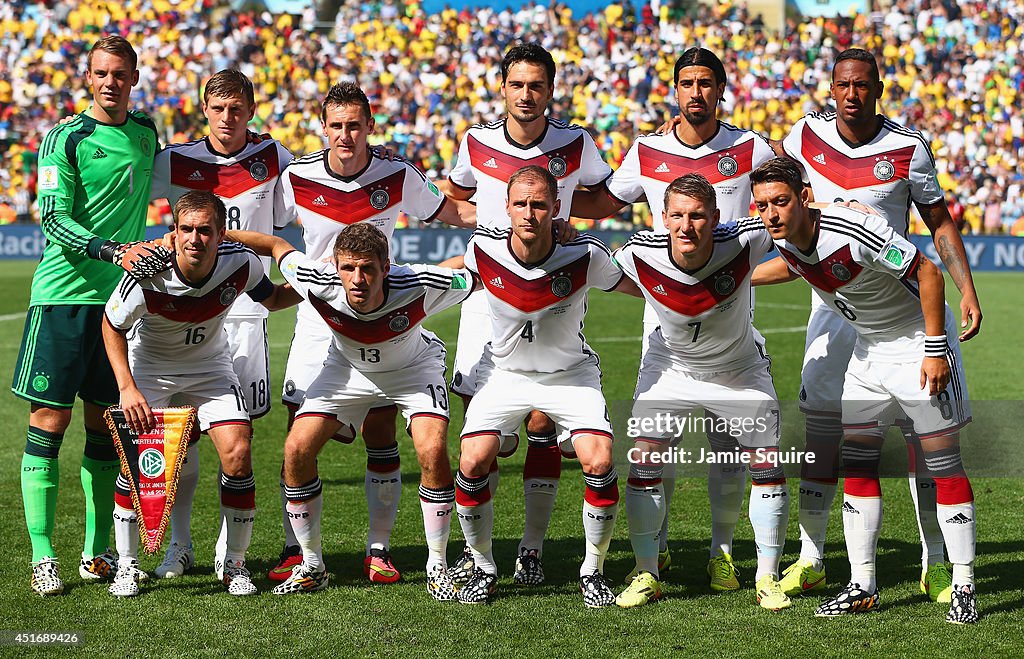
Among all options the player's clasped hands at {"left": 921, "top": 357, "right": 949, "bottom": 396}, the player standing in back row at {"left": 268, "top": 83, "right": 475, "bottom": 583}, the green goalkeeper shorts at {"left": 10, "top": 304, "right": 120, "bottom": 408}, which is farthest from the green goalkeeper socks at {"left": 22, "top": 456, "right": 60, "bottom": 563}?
the player's clasped hands at {"left": 921, "top": 357, "right": 949, "bottom": 396}

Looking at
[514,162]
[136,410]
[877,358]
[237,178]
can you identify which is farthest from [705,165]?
[136,410]

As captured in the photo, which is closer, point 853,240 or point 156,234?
point 853,240

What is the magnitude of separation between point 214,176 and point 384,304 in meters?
1.44

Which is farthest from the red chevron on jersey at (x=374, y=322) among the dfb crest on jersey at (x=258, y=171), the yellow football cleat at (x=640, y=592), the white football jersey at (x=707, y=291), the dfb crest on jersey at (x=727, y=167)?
the dfb crest on jersey at (x=727, y=167)

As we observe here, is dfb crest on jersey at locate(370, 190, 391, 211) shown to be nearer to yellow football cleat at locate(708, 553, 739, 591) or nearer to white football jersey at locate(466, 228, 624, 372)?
white football jersey at locate(466, 228, 624, 372)

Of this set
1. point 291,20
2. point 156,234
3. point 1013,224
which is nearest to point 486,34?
point 291,20

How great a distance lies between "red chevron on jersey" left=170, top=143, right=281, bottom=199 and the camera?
616 centimetres

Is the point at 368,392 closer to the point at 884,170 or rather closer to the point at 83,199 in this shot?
the point at 83,199

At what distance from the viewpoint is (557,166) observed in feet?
19.7

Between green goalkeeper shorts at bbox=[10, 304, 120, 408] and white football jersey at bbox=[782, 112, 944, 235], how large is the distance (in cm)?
363

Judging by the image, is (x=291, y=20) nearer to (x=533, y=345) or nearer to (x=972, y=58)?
(x=972, y=58)

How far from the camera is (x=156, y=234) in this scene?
22.3m

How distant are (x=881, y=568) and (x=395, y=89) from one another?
80.1 feet

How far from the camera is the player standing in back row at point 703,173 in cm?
564
